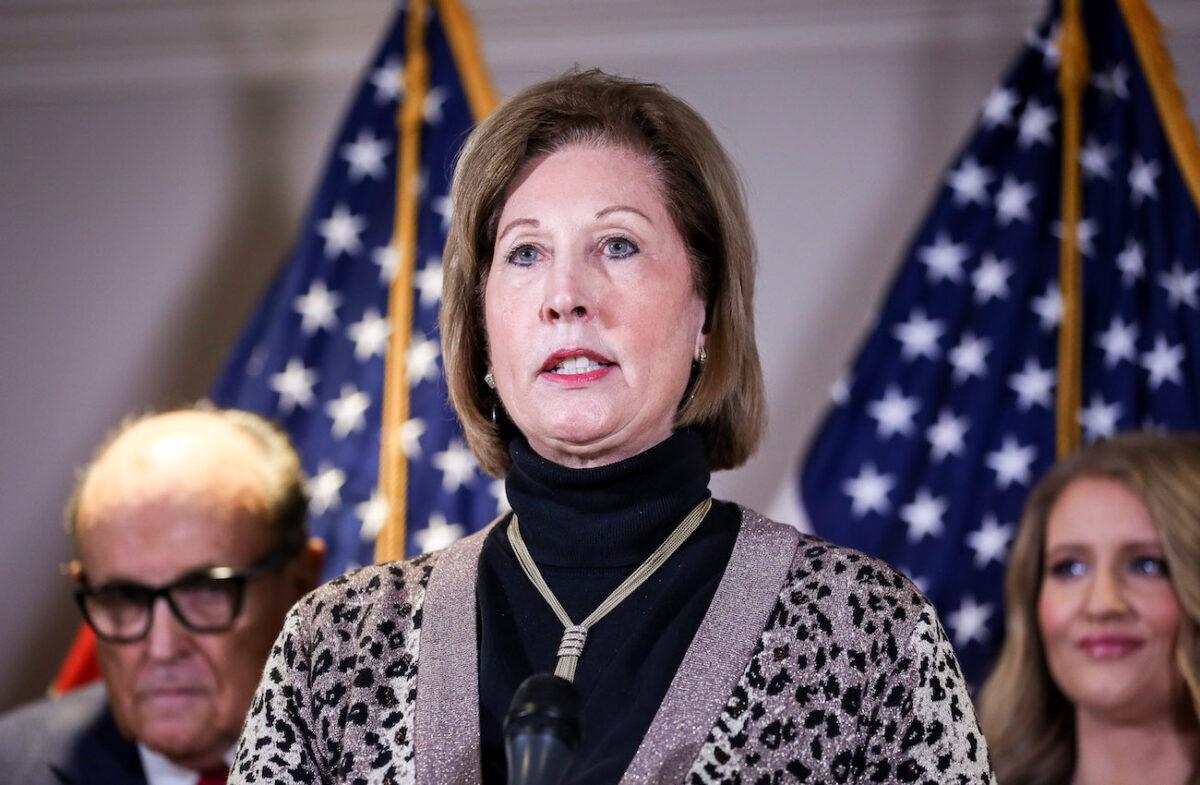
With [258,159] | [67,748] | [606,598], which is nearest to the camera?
[606,598]

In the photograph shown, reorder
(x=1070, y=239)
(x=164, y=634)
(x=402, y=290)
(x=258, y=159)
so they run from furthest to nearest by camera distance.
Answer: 1. (x=258, y=159)
2. (x=402, y=290)
3. (x=1070, y=239)
4. (x=164, y=634)

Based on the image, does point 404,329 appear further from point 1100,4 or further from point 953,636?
point 1100,4

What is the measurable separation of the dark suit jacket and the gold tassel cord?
6.64 ft

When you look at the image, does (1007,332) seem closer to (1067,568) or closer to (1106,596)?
(1067,568)

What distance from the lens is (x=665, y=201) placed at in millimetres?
1680

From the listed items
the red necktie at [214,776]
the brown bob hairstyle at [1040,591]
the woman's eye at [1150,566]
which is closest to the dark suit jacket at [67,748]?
the red necktie at [214,776]

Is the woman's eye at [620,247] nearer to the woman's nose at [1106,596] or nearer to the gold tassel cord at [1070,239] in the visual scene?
the woman's nose at [1106,596]

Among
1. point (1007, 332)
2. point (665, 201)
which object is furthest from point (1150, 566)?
point (665, 201)

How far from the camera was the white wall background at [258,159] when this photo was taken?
3766 mm

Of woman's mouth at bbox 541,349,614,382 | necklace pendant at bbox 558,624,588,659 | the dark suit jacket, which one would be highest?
woman's mouth at bbox 541,349,614,382

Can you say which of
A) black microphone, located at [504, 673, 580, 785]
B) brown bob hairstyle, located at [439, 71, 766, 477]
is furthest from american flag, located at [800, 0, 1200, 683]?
black microphone, located at [504, 673, 580, 785]

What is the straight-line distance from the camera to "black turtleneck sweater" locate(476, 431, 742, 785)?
1.51m

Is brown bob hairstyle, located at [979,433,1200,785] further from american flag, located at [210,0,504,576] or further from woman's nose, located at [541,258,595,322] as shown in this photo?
woman's nose, located at [541,258,595,322]

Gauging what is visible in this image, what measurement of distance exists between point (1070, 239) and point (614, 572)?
207 cm
